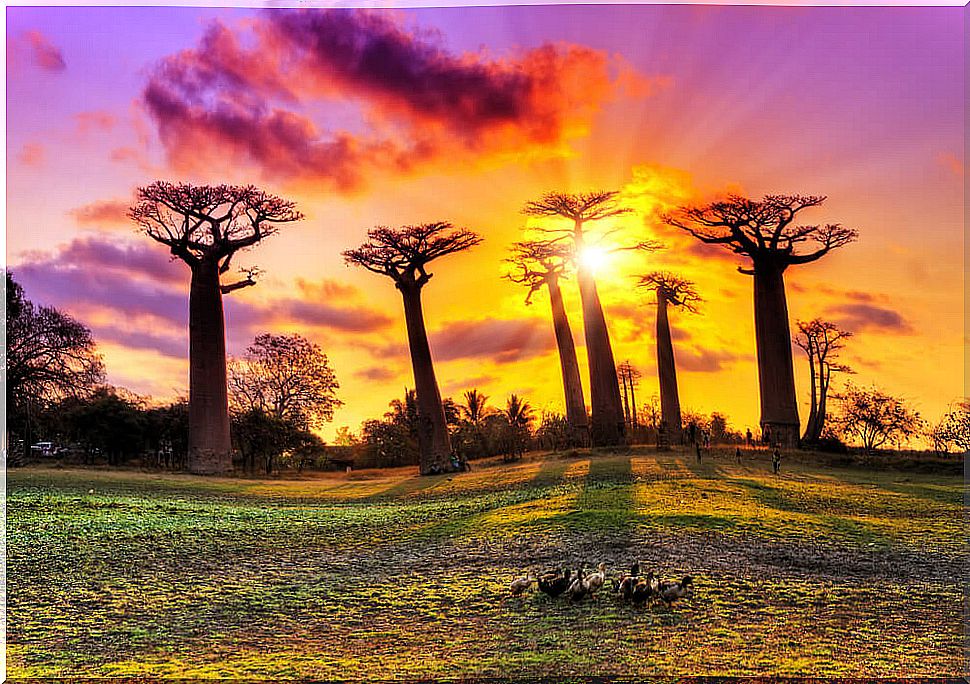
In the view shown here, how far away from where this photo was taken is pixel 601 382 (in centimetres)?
859

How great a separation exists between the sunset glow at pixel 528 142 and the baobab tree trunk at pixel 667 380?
0.33 ft

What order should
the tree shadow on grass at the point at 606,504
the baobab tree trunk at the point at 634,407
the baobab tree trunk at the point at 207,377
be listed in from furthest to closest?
the baobab tree trunk at the point at 207,377 < the baobab tree trunk at the point at 634,407 < the tree shadow on grass at the point at 606,504

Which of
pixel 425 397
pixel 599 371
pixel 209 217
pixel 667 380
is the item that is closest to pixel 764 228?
pixel 667 380

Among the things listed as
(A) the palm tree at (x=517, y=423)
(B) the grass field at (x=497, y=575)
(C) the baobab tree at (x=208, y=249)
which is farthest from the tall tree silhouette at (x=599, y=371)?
(C) the baobab tree at (x=208, y=249)

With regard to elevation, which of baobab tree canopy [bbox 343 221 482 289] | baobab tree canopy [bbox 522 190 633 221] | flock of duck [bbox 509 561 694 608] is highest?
baobab tree canopy [bbox 522 190 633 221]

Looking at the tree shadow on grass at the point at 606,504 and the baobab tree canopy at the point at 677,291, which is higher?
the baobab tree canopy at the point at 677,291

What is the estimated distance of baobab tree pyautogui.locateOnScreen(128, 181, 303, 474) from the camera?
25.6 feet

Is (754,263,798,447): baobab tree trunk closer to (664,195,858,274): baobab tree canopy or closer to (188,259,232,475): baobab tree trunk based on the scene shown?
(664,195,858,274): baobab tree canopy

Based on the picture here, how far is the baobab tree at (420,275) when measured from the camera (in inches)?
312

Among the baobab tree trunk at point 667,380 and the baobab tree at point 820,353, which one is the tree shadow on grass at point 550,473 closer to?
the baobab tree trunk at point 667,380

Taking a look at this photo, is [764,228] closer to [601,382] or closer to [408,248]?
[601,382]

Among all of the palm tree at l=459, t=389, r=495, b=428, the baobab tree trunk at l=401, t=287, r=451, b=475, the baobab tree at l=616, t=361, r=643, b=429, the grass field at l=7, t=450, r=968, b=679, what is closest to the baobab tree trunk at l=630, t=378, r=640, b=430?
the baobab tree at l=616, t=361, r=643, b=429

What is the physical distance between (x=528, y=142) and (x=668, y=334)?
1.93 meters

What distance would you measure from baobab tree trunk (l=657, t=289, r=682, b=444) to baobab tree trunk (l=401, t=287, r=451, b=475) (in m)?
1.99
